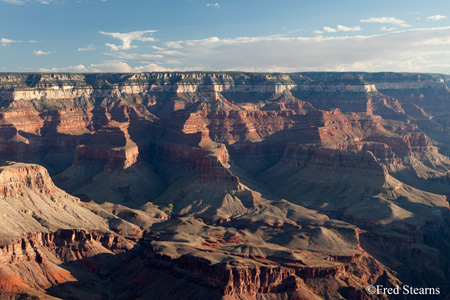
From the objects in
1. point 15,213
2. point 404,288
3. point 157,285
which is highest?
point 15,213

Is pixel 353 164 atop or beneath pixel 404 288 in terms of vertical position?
atop

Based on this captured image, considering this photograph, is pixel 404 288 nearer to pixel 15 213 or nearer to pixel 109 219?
pixel 109 219

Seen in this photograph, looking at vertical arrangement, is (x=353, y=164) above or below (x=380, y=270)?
above

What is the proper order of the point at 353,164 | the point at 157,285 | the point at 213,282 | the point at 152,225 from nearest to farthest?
the point at 213,282 < the point at 157,285 < the point at 152,225 < the point at 353,164

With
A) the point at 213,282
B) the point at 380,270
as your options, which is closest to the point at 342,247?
the point at 380,270

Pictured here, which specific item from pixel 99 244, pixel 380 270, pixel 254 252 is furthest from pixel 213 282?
Result: pixel 380 270

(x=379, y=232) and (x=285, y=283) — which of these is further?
(x=379, y=232)

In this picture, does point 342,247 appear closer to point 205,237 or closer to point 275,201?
point 205,237

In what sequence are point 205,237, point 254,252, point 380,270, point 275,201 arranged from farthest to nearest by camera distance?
1. point 275,201
2. point 205,237
3. point 380,270
4. point 254,252

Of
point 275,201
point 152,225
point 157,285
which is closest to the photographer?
point 157,285
